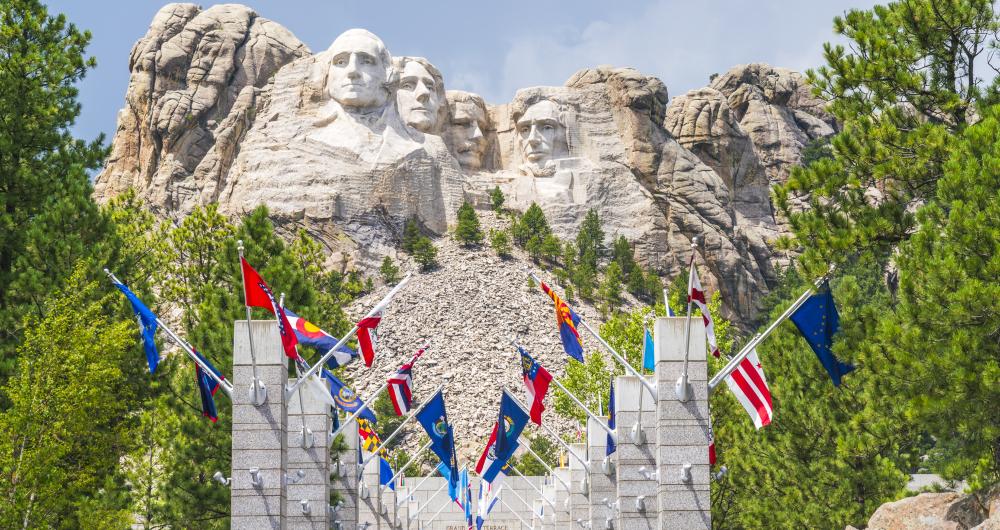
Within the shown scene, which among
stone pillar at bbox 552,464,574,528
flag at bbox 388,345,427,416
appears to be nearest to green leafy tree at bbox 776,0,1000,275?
flag at bbox 388,345,427,416

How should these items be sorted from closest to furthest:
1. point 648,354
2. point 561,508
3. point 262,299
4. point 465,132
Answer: point 262,299, point 648,354, point 561,508, point 465,132

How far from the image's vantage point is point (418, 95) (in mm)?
88250

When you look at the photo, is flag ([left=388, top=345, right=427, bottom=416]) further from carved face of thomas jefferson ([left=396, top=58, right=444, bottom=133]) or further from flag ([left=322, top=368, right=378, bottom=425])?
carved face of thomas jefferson ([left=396, top=58, right=444, bottom=133])

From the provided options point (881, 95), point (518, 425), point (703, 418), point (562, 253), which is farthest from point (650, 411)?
point (562, 253)

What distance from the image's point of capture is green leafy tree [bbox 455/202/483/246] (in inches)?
3371

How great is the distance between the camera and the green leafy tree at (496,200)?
89.6m

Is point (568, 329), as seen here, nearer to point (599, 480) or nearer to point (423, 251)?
point (599, 480)

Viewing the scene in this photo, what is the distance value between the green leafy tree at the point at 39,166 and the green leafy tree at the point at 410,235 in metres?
50.8

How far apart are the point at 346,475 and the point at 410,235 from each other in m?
51.9

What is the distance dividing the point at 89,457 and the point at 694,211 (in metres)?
67.1

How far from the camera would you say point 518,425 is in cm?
3238

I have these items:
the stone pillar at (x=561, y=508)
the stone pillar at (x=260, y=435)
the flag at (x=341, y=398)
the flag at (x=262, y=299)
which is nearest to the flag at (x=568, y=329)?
the flag at (x=341, y=398)

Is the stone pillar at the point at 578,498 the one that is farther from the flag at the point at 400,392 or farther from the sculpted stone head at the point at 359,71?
the sculpted stone head at the point at 359,71

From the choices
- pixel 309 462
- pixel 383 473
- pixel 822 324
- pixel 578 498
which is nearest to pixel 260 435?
pixel 309 462
